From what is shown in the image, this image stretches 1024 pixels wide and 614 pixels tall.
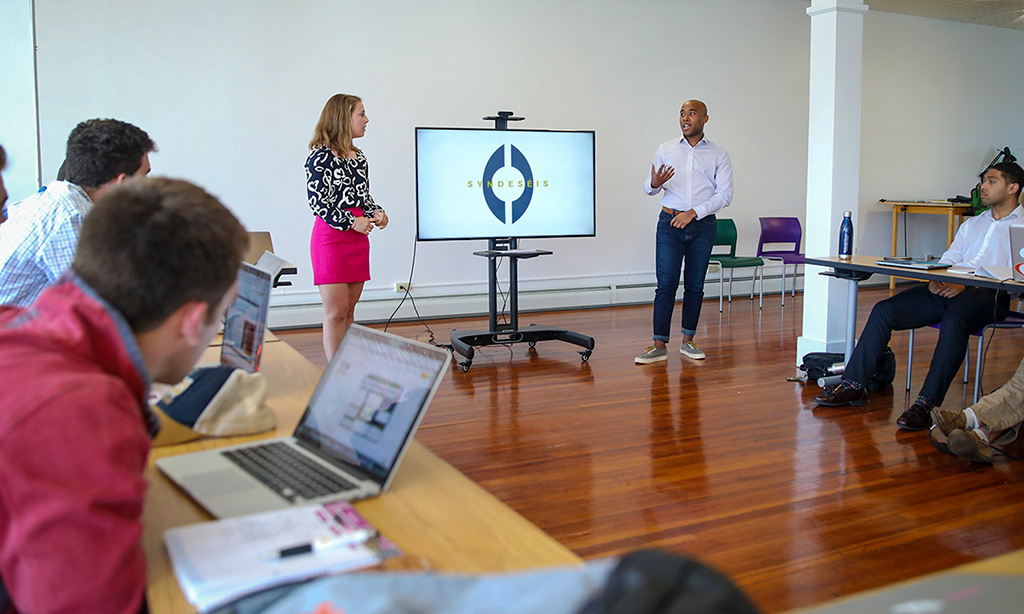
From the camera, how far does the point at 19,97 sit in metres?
5.21

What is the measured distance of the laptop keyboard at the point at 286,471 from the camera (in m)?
1.17

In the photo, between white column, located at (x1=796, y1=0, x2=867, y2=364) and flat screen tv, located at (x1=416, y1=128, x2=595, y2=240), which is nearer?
white column, located at (x1=796, y1=0, x2=867, y2=364)

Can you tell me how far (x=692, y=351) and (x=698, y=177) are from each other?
3.66 ft

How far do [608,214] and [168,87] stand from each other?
12.4 feet

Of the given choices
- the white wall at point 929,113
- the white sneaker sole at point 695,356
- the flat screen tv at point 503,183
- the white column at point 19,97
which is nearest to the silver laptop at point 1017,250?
the white sneaker sole at point 695,356

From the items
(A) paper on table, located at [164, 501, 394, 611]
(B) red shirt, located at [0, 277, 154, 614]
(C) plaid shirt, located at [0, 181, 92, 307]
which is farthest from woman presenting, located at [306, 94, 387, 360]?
(B) red shirt, located at [0, 277, 154, 614]

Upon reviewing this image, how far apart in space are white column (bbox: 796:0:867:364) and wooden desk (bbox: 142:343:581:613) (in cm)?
399

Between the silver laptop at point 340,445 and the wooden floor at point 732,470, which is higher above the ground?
the silver laptop at point 340,445

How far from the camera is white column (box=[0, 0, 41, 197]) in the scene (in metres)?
5.14

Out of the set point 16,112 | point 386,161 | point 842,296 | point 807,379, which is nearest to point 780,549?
point 807,379

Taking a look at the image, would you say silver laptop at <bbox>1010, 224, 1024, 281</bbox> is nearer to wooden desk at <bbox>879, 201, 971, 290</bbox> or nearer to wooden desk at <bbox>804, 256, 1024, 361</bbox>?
wooden desk at <bbox>804, 256, 1024, 361</bbox>

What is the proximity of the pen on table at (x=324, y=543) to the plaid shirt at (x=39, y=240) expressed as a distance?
1709 mm

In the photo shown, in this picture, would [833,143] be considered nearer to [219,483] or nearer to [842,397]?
[842,397]

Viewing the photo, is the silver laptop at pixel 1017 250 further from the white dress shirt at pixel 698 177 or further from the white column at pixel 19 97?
the white column at pixel 19 97
